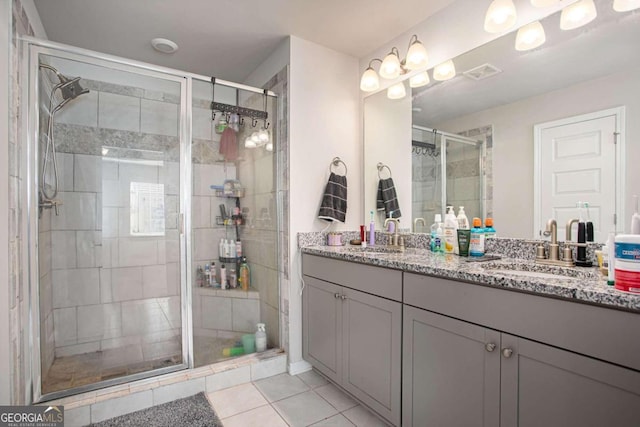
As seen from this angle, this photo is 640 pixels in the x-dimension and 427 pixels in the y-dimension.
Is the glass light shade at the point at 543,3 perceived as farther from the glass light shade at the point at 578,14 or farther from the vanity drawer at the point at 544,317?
the vanity drawer at the point at 544,317

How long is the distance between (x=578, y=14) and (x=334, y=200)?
5.33 ft

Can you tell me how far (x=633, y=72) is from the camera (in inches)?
51.3

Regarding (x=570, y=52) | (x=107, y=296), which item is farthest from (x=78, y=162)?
(x=570, y=52)

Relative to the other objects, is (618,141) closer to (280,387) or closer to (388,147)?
(388,147)

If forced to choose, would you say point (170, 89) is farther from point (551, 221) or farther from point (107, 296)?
point (551, 221)

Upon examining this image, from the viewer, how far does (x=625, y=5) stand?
4.32ft

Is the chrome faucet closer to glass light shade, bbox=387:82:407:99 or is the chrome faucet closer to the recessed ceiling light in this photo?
glass light shade, bbox=387:82:407:99

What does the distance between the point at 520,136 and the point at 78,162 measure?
9.16 feet

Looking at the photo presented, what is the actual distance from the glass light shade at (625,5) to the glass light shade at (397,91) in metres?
1.13

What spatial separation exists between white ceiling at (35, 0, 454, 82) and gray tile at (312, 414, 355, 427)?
7.87 feet

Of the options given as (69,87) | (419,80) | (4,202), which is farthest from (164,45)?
(419,80)

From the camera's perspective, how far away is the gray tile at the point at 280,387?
1987mm

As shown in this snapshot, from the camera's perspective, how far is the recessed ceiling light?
2.30 metres

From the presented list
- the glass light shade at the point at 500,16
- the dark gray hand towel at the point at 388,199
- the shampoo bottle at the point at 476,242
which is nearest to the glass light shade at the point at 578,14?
the glass light shade at the point at 500,16
